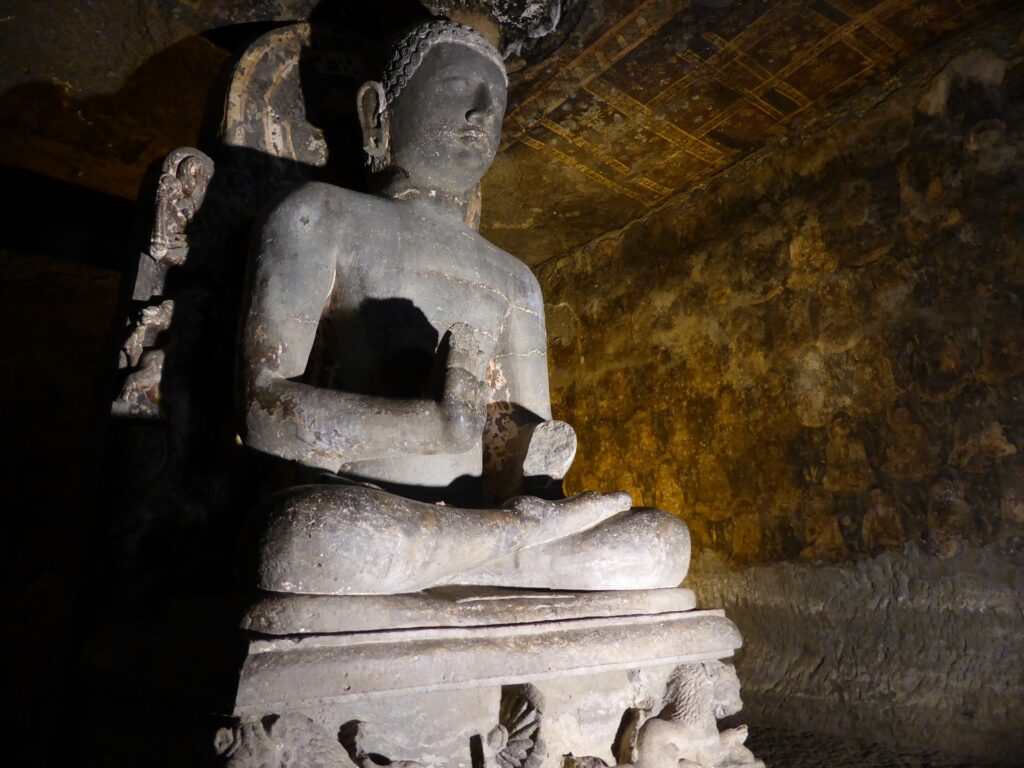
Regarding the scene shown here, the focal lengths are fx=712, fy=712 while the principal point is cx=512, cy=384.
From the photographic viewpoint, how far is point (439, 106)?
254 cm

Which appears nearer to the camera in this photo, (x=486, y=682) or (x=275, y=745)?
(x=275, y=745)

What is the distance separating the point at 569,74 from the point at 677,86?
547 mm

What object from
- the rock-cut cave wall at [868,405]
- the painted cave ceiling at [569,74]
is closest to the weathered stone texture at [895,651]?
the rock-cut cave wall at [868,405]

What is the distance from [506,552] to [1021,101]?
2.86 meters

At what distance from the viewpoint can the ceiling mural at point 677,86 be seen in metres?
3.06

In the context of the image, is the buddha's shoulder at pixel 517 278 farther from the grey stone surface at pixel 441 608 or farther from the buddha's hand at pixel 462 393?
the grey stone surface at pixel 441 608

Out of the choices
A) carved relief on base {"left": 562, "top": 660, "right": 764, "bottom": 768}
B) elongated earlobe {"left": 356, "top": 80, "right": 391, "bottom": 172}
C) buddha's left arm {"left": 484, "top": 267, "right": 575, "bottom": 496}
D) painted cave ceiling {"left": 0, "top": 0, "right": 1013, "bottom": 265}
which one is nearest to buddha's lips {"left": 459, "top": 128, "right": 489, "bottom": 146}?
elongated earlobe {"left": 356, "top": 80, "right": 391, "bottom": 172}

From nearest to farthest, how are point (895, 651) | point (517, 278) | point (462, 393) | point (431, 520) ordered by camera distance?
point (431, 520)
point (462, 393)
point (517, 278)
point (895, 651)

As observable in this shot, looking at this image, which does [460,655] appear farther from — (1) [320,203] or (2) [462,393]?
(1) [320,203]

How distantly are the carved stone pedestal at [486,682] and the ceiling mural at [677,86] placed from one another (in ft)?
8.00

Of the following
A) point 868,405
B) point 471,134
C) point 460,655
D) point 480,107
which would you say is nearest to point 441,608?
point 460,655

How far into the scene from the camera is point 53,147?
3836 mm

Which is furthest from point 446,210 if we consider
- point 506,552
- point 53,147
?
point 53,147

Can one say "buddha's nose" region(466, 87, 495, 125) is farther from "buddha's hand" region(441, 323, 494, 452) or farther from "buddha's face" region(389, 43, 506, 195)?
"buddha's hand" region(441, 323, 494, 452)
